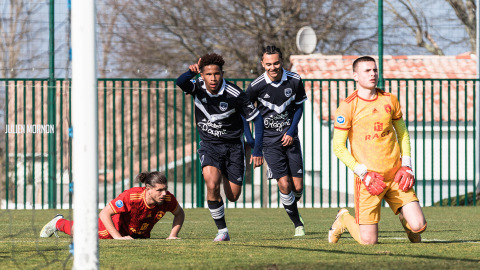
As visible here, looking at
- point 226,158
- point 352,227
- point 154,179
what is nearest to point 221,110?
point 226,158

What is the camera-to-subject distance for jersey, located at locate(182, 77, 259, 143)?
625 centimetres

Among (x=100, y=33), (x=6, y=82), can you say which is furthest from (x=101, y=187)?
(x=6, y=82)

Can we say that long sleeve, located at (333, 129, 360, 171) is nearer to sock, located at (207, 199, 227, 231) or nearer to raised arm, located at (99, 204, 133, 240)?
sock, located at (207, 199, 227, 231)

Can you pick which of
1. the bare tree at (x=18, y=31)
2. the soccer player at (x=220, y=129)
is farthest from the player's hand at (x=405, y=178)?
the bare tree at (x=18, y=31)

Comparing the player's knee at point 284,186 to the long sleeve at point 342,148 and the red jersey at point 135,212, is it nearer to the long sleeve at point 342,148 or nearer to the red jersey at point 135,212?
the red jersey at point 135,212

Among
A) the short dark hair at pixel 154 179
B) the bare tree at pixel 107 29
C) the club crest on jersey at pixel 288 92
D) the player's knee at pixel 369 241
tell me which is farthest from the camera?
the bare tree at pixel 107 29

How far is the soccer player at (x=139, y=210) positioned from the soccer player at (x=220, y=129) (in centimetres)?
45

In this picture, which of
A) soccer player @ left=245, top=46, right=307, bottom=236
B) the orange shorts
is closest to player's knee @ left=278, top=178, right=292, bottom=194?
soccer player @ left=245, top=46, right=307, bottom=236

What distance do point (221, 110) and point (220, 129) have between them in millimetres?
197

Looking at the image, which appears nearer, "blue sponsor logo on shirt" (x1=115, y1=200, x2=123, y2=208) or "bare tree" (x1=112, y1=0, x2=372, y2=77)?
"blue sponsor logo on shirt" (x1=115, y1=200, x2=123, y2=208)

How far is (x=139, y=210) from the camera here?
6.25 metres

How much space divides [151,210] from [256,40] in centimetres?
1739

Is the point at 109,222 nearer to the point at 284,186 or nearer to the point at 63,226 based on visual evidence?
the point at 63,226

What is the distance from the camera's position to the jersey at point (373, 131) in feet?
17.5
